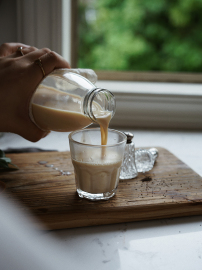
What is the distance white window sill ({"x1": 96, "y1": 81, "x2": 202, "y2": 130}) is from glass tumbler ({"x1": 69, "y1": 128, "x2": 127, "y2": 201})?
75 centimetres

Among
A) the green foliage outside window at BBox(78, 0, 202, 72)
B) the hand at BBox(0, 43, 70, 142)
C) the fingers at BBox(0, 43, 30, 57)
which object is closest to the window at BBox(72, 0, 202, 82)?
the green foliage outside window at BBox(78, 0, 202, 72)

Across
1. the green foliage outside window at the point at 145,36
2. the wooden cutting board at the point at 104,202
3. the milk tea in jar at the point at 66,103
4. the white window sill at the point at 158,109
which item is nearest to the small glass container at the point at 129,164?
the wooden cutting board at the point at 104,202

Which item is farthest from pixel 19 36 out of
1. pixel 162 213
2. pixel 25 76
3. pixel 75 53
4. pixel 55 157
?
pixel 162 213

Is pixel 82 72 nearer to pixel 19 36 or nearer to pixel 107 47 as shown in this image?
pixel 19 36

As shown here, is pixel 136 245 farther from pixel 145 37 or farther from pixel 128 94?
pixel 145 37

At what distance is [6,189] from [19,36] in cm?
→ 89

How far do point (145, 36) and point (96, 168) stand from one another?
3239 millimetres

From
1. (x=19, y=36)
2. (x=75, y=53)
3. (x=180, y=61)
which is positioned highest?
(x=19, y=36)

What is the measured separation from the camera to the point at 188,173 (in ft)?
3.00

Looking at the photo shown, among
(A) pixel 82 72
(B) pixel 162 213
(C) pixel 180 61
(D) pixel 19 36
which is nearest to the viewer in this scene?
(B) pixel 162 213

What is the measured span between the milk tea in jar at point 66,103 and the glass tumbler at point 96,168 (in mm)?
56

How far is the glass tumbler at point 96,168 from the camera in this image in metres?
0.73

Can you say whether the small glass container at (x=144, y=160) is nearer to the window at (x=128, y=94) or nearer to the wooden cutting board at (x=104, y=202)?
the wooden cutting board at (x=104, y=202)

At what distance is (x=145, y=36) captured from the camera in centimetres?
368
